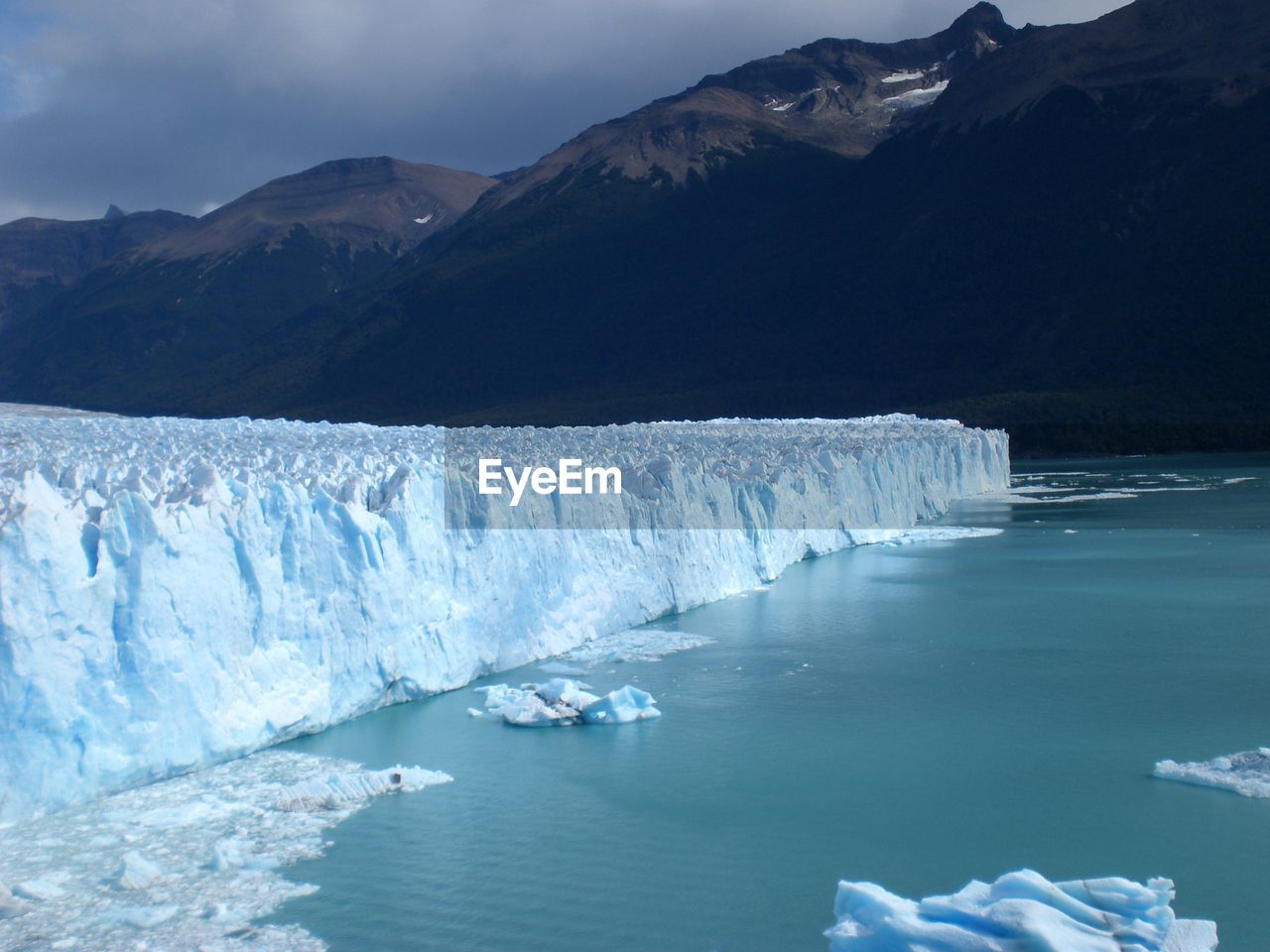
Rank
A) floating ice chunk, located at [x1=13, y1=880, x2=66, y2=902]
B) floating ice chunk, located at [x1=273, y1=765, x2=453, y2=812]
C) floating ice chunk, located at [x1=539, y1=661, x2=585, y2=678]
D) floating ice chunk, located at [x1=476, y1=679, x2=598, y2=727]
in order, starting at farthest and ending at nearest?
floating ice chunk, located at [x1=539, y1=661, x2=585, y2=678]
floating ice chunk, located at [x1=476, y1=679, x2=598, y2=727]
floating ice chunk, located at [x1=273, y1=765, x2=453, y2=812]
floating ice chunk, located at [x1=13, y1=880, x2=66, y2=902]

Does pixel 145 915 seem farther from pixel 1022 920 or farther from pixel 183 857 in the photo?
pixel 1022 920

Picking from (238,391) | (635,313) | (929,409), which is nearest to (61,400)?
(238,391)

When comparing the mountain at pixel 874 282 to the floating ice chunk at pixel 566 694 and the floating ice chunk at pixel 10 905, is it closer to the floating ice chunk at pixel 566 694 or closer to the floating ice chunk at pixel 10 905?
the floating ice chunk at pixel 566 694

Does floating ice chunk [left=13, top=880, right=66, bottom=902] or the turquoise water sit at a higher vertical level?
floating ice chunk [left=13, top=880, right=66, bottom=902]

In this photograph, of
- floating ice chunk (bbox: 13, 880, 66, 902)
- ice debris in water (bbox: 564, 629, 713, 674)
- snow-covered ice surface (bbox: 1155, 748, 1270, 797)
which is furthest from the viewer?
ice debris in water (bbox: 564, 629, 713, 674)

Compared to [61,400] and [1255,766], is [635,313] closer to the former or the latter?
[61,400]

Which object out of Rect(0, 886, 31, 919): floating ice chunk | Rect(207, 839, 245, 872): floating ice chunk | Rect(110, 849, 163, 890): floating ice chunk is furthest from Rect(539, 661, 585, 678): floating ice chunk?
Rect(0, 886, 31, 919): floating ice chunk

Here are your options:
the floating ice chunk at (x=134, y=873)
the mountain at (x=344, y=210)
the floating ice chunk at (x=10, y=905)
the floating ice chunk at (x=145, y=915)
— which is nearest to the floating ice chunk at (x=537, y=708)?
the floating ice chunk at (x=134, y=873)

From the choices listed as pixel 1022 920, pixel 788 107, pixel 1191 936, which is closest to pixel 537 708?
pixel 1022 920

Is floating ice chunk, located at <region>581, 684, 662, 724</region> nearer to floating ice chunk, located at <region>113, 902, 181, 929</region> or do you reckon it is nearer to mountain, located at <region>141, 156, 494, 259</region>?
floating ice chunk, located at <region>113, 902, 181, 929</region>
